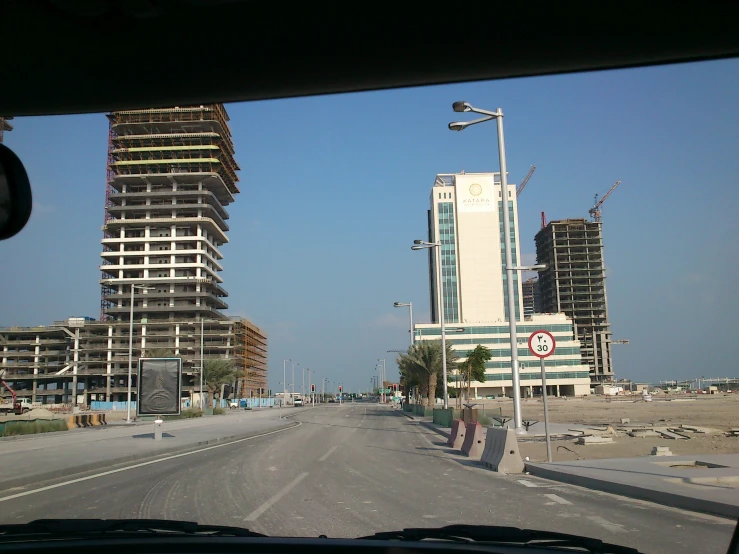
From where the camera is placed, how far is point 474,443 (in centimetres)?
1869

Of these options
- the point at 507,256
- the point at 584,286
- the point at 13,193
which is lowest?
the point at 13,193

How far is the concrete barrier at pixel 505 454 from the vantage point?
48.4ft

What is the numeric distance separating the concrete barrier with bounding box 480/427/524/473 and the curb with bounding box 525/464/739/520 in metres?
0.84

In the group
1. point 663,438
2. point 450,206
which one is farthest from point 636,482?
point 450,206

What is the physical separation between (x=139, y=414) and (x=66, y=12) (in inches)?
1132

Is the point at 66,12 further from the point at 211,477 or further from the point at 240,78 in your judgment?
the point at 211,477

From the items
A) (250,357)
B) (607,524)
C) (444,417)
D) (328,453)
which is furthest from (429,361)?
(250,357)

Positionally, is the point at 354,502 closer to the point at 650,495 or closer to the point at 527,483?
the point at 527,483

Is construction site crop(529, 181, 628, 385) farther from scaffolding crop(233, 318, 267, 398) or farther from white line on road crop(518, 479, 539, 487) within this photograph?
white line on road crop(518, 479, 539, 487)

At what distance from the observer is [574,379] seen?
126562 mm

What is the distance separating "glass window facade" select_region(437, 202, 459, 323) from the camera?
504ft

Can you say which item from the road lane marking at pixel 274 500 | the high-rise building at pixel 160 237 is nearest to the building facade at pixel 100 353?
the high-rise building at pixel 160 237

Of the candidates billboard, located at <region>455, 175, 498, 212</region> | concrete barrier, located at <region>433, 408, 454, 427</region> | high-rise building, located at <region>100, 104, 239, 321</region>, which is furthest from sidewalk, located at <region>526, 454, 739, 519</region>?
billboard, located at <region>455, 175, 498, 212</region>

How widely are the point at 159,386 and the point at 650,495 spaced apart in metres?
23.8
